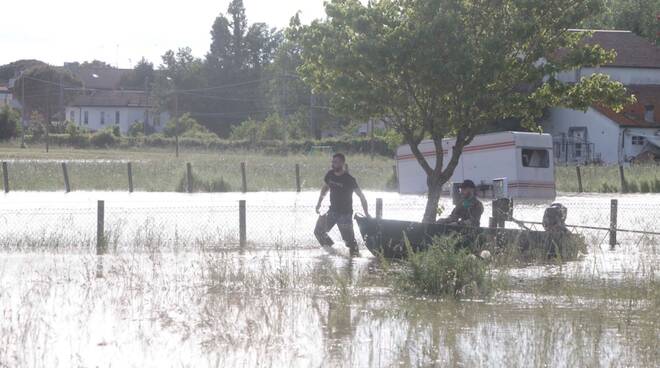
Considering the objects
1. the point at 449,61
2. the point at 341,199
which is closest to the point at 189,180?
the point at 449,61

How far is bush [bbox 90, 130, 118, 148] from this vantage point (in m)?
94.2

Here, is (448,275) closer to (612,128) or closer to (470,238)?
(470,238)

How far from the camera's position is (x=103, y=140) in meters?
94.8

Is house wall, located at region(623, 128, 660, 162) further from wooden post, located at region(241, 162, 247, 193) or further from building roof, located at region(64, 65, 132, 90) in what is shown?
building roof, located at region(64, 65, 132, 90)

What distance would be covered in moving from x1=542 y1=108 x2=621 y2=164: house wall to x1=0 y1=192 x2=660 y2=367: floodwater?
48.7 meters

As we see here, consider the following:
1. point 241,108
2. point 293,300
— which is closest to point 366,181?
point 293,300

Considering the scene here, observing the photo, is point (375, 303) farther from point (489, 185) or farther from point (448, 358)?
point (489, 185)

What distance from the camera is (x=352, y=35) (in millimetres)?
21922

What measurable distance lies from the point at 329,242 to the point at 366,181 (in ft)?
94.8

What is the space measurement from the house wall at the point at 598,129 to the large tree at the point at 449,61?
48044mm

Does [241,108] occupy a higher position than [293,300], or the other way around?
[241,108]

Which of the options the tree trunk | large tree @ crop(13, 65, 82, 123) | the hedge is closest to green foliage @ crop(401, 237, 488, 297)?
the tree trunk

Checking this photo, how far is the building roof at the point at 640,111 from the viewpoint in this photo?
6944cm

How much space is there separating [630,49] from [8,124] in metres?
53.3
